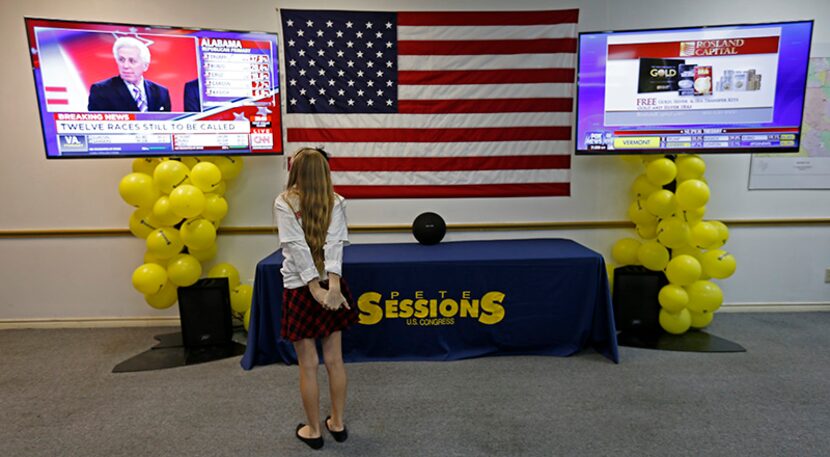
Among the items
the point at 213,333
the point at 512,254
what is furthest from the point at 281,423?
the point at 512,254

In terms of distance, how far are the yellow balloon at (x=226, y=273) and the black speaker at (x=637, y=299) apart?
116 inches

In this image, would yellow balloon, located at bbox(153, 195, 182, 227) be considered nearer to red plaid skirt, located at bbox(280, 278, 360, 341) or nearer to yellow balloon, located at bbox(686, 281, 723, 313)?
red plaid skirt, located at bbox(280, 278, 360, 341)

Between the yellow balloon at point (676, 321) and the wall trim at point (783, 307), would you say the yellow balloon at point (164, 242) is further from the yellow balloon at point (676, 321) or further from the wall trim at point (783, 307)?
the wall trim at point (783, 307)

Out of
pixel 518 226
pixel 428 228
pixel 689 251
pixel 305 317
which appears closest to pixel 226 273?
pixel 428 228

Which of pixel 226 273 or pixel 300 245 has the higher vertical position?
pixel 300 245

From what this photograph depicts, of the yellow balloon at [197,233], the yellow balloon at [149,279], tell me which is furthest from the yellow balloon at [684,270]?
the yellow balloon at [149,279]

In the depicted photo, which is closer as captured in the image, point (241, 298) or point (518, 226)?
point (241, 298)

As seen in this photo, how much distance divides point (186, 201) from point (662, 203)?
329 centimetres

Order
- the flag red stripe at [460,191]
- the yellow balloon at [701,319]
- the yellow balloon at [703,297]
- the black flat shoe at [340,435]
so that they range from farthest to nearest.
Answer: the flag red stripe at [460,191] < the yellow balloon at [701,319] < the yellow balloon at [703,297] < the black flat shoe at [340,435]

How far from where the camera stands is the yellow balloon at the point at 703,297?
10.8ft

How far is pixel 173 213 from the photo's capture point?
303cm

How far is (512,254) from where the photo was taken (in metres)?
3.08

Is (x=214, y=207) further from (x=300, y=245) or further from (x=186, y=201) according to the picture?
(x=300, y=245)

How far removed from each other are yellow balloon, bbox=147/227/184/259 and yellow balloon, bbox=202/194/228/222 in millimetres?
245
